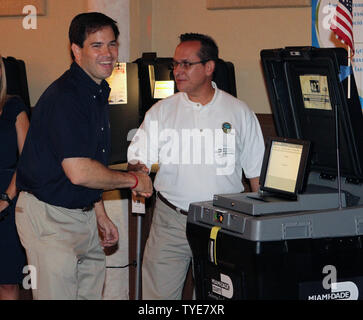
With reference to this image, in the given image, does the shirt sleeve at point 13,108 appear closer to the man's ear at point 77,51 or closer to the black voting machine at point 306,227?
the man's ear at point 77,51

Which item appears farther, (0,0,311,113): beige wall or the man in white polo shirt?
(0,0,311,113): beige wall

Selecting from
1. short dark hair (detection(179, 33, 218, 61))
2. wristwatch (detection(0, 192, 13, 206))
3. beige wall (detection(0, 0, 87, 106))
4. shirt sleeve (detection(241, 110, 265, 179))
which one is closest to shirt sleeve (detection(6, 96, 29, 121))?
wristwatch (detection(0, 192, 13, 206))

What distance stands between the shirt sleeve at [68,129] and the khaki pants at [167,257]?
83 centimetres

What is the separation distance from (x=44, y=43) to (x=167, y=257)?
2.62 m

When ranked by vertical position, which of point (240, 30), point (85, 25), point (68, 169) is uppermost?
point (240, 30)

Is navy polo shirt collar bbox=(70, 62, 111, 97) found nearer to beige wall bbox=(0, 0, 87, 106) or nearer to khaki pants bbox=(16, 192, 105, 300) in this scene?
khaki pants bbox=(16, 192, 105, 300)

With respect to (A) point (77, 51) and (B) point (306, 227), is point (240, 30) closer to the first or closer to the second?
(A) point (77, 51)

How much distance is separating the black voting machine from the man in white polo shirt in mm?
653

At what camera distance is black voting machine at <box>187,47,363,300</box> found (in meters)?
2.62

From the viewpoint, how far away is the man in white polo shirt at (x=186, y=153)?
3631mm

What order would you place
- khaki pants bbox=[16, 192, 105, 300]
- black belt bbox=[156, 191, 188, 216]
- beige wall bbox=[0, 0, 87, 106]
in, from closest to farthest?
khaki pants bbox=[16, 192, 105, 300]
black belt bbox=[156, 191, 188, 216]
beige wall bbox=[0, 0, 87, 106]

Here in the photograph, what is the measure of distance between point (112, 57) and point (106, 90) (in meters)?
0.19

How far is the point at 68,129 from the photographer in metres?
2.96

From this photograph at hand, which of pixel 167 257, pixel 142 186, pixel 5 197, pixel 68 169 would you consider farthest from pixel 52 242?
pixel 167 257
